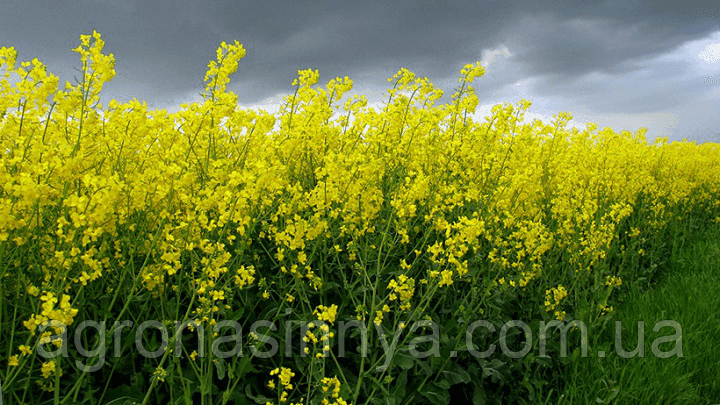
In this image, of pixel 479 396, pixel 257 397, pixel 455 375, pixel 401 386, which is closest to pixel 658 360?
pixel 479 396

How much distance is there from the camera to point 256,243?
3240 millimetres

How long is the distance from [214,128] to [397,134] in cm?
152

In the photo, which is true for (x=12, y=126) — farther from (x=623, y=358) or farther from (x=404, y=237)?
(x=623, y=358)

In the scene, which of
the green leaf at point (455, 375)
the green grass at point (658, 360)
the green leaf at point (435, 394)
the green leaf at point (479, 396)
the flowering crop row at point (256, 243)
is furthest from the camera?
the green grass at point (658, 360)

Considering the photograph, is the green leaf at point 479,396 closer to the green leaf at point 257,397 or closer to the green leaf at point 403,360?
the green leaf at point 403,360

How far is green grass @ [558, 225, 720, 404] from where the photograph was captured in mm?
3420

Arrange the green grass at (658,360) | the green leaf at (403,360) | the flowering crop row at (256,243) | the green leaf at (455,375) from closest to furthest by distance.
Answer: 1. the flowering crop row at (256,243)
2. the green leaf at (403,360)
3. the green leaf at (455,375)
4. the green grass at (658,360)

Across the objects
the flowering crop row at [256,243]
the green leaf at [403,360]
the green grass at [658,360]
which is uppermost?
the flowering crop row at [256,243]

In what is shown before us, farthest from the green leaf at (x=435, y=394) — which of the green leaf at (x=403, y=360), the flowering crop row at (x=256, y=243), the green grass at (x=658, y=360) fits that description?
the green grass at (x=658, y=360)

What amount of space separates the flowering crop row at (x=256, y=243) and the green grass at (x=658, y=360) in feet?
0.95

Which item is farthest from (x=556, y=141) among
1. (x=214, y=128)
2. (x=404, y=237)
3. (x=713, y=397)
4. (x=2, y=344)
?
(x=2, y=344)

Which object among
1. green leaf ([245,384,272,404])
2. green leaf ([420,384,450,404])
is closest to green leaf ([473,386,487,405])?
green leaf ([420,384,450,404])

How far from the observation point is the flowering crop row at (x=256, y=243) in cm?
226

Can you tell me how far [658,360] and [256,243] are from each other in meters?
2.91
